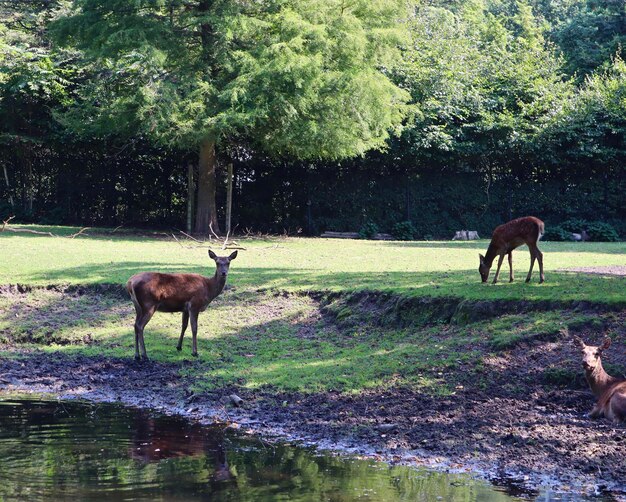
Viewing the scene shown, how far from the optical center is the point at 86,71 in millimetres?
30578

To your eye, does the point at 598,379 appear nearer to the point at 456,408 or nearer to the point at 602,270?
the point at 456,408

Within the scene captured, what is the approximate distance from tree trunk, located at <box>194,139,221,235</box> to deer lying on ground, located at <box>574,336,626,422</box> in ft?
61.2

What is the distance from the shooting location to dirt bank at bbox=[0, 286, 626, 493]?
29.1 ft

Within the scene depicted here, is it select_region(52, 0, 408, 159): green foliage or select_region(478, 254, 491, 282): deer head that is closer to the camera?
select_region(478, 254, 491, 282): deer head

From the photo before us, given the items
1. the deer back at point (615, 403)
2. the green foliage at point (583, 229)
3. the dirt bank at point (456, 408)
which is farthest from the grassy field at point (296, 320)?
the green foliage at point (583, 229)

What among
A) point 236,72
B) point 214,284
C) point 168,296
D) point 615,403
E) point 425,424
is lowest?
point 425,424

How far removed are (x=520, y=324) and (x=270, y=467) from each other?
496 cm

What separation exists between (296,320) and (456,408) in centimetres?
499

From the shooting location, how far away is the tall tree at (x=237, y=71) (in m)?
24.8

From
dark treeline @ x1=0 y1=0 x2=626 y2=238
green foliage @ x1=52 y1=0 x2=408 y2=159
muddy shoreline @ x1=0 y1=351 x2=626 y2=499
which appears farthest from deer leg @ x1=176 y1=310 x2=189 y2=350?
dark treeline @ x1=0 y1=0 x2=626 y2=238

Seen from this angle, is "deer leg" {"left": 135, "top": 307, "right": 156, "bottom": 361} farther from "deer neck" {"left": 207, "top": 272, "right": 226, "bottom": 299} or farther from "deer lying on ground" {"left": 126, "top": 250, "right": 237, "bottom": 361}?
"deer neck" {"left": 207, "top": 272, "right": 226, "bottom": 299}

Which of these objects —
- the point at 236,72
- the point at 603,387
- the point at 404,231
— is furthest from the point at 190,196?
the point at 603,387

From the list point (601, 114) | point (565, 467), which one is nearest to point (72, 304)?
point (565, 467)

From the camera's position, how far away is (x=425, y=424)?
9922 millimetres
